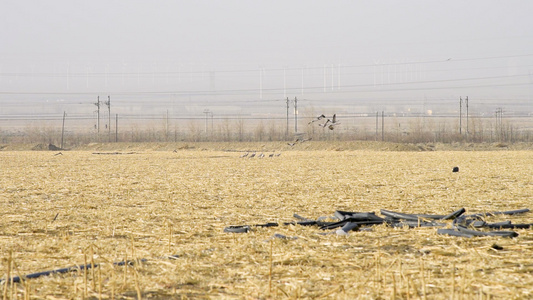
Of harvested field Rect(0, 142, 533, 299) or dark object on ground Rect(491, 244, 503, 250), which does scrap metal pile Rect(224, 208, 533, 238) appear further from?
dark object on ground Rect(491, 244, 503, 250)

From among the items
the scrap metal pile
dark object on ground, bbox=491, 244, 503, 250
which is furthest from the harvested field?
the scrap metal pile

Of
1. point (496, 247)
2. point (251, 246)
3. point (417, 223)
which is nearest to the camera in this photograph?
point (496, 247)

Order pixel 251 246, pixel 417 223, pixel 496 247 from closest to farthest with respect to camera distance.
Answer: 1. pixel 496 247
2. pixel 251 246
3. pixel 417 223

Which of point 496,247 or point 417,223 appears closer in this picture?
point 496,247

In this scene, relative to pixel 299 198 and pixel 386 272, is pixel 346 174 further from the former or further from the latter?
pixel 386 272

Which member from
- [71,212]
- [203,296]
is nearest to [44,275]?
[203,296]

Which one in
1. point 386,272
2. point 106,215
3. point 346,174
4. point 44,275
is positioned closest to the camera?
point 386,272

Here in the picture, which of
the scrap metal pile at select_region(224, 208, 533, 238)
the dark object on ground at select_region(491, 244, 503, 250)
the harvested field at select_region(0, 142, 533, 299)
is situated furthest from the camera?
the scrap metal pile at select_region(224, 208, 533, 238)

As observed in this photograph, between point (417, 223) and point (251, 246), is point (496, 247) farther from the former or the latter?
point (251, 246)

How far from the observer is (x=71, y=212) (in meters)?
8.52

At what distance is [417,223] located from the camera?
6.66 metres

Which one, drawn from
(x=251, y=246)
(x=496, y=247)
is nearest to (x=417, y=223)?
(x=496, y=247)

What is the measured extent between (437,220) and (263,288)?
338cm

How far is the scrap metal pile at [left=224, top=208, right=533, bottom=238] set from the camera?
19.5 ft
